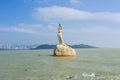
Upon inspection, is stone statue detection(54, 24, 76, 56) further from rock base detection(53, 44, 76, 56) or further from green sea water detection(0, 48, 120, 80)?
green sea water detection(0, 48, 120, 80)

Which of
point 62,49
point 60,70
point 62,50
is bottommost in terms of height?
point 60,70

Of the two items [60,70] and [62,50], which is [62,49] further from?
[60,70]

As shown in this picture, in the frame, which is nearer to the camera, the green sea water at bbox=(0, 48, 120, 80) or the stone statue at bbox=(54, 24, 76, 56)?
the green sea water at bbox=(0, 48, 120, 80)

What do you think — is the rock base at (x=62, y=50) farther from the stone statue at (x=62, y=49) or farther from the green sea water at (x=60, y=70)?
the green sea water at (x=60, y=70)

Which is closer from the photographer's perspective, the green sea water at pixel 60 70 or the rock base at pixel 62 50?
the green sea water at pixel 60 70

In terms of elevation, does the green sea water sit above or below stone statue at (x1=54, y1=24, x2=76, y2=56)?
below

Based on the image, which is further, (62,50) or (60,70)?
(62,50)

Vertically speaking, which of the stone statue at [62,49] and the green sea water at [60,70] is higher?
the stone statue at [62,49]

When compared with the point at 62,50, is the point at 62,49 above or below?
above

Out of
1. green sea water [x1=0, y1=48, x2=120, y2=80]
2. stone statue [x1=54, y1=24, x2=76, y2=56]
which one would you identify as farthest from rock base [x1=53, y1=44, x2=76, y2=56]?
green sea water [x1=0, y1=48, x2=120, y2=80]

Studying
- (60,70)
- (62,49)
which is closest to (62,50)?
(62,49)

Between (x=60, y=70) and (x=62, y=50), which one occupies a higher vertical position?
(x=62, y=50)

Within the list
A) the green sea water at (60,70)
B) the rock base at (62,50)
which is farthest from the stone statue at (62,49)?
the green sea water at (60,70)

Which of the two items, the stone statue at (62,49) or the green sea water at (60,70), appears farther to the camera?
the stone statue at (62,49)
